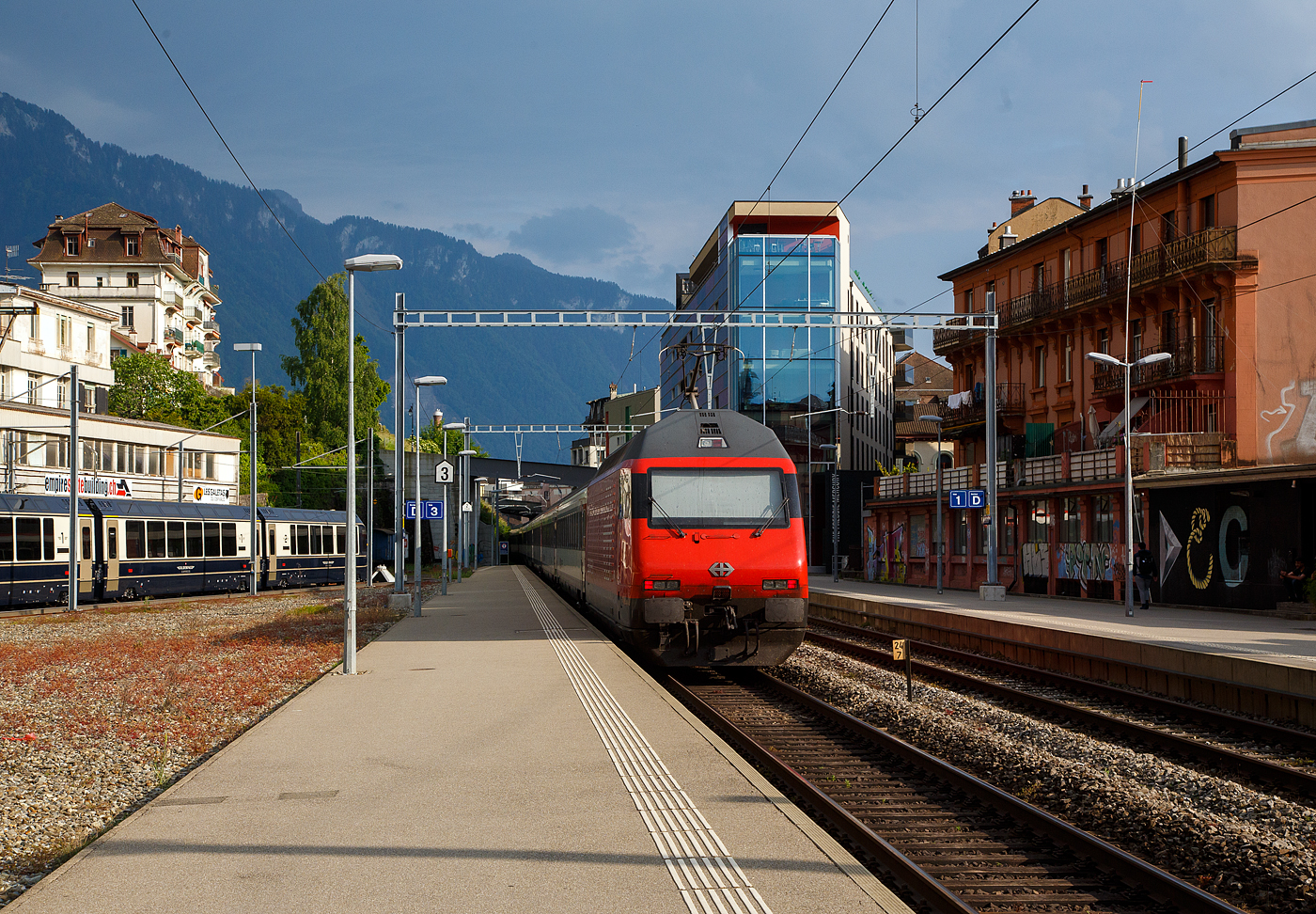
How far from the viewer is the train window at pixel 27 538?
30625 millimetres

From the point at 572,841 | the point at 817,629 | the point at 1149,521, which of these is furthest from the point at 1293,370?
the point at 572,841

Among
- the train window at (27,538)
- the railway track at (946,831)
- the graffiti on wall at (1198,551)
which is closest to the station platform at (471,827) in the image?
the railway track at (946,831)

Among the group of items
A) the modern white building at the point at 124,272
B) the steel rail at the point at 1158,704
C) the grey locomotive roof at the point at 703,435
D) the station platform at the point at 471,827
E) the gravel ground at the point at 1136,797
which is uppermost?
the modern white building at the point at 124,272

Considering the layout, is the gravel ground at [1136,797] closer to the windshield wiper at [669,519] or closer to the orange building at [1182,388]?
the windshield wiper at [669,519]

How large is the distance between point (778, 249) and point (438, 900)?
60.0 m

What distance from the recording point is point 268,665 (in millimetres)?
17375

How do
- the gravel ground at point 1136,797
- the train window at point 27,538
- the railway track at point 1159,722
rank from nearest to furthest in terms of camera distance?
1. the gravel ground at point 1136,797
2. the railway track at point 1159,722
3. the train window at point 27,538

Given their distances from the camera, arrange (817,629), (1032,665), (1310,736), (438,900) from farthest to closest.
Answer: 1. (817,629)
2. (1032,665)
3. (1310,736)
4. (438,900)

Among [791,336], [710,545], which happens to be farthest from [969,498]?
[791,336]

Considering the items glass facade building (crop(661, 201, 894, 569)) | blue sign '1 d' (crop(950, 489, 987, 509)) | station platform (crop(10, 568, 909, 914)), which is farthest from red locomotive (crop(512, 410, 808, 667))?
glass facade building (crop(661, 201, 894, 569))

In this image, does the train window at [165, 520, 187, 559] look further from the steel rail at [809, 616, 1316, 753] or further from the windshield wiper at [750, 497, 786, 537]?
the windshield wiper at [750, 497, 786, 537]

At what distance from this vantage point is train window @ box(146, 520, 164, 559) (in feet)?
121

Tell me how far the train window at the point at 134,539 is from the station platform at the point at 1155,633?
67.3ft

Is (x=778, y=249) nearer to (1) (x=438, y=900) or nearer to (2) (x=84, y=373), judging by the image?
(2) (x=84, y=373)
